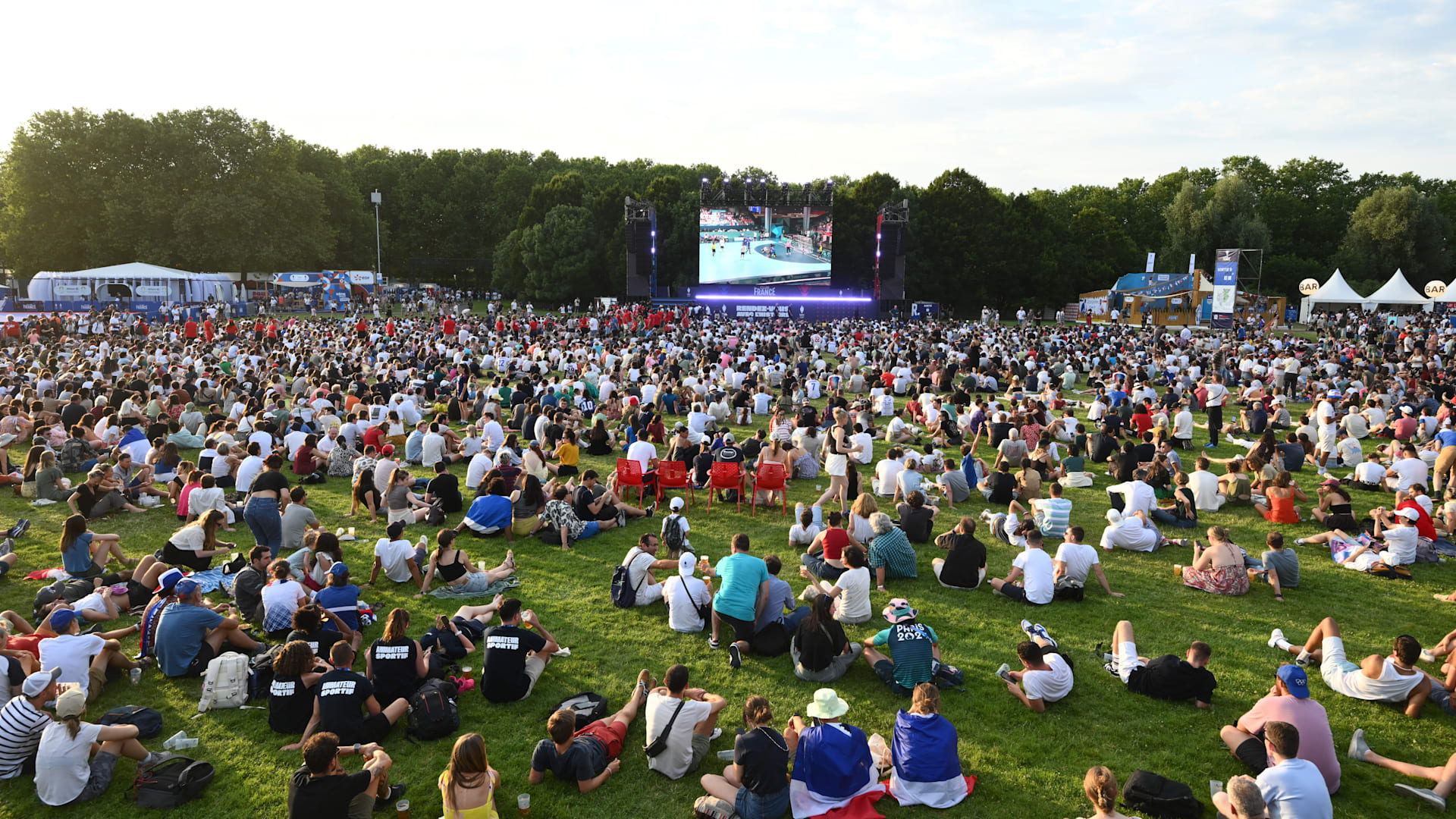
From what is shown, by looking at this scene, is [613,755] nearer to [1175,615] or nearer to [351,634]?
[351,634]

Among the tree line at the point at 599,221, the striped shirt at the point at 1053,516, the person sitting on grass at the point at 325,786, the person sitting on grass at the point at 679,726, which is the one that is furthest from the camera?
the tree line at the point at 599,221

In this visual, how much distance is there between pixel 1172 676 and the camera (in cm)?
580

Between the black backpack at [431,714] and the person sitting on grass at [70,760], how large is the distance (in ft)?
5.63

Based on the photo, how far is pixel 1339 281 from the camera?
141 ft

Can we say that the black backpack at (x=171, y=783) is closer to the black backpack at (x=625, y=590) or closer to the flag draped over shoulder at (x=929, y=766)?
the black backpack at (x=625, y=590)

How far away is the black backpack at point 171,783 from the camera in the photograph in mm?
4680

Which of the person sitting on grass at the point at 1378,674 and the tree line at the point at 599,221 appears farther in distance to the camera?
the tree line at the point at 599,221

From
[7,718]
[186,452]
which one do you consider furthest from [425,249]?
[7,718]

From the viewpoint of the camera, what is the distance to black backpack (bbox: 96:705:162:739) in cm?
527

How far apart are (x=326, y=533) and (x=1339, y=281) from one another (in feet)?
170

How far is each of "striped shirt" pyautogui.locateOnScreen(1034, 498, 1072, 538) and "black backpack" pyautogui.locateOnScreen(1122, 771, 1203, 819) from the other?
15.5ft

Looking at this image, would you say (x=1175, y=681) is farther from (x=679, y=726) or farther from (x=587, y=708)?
(x=587, y=708)

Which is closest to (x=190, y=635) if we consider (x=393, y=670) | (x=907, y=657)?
(x=393, y=670)

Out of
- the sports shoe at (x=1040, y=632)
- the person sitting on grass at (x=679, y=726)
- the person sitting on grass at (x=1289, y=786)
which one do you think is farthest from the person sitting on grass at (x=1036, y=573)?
the person sitting on grass at (x=679, y=726)
